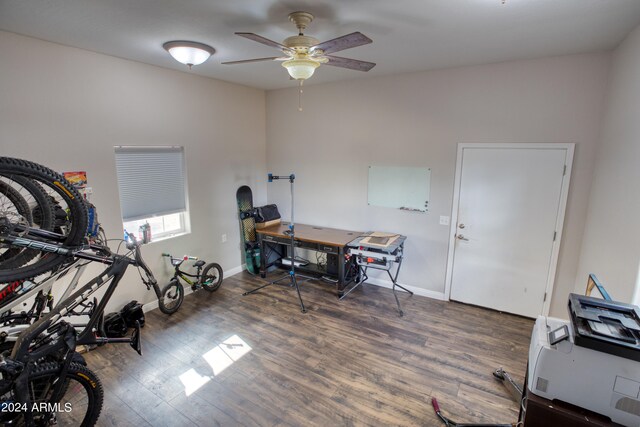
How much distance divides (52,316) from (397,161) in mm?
3659

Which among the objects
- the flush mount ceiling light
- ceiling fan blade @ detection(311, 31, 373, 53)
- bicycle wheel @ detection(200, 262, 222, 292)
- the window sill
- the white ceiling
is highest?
the white ceiling

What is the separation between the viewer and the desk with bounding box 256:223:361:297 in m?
4.09

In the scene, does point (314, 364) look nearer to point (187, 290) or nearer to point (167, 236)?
point (187, 290)

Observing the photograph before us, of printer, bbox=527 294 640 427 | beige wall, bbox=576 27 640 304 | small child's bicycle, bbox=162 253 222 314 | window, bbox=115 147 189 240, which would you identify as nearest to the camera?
printer, bbox=527 294 640 427

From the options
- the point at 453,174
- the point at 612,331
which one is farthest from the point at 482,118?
the point at 612,331

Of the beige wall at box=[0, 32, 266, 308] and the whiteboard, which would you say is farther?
the whiteboard

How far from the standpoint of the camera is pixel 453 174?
150 inches

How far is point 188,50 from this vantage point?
2.75 meters

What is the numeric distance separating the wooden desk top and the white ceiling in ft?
7.04

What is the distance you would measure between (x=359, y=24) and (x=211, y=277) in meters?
3.42

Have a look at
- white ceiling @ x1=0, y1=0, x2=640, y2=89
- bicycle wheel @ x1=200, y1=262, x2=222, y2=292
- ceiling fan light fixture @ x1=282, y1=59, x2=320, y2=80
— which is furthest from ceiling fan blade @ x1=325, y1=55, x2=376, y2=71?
bicycle wheel @ x1=200, y1=262, x2=222, y2=292

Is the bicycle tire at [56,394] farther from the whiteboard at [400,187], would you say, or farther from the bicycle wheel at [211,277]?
the whiteboard at [400,187]

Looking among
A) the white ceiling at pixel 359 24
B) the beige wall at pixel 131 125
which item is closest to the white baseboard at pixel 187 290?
the beige wall at pixel 131 125

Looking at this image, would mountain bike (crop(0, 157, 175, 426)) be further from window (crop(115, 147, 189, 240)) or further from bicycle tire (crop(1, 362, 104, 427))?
window (crop(115, 147, 189, 240))
